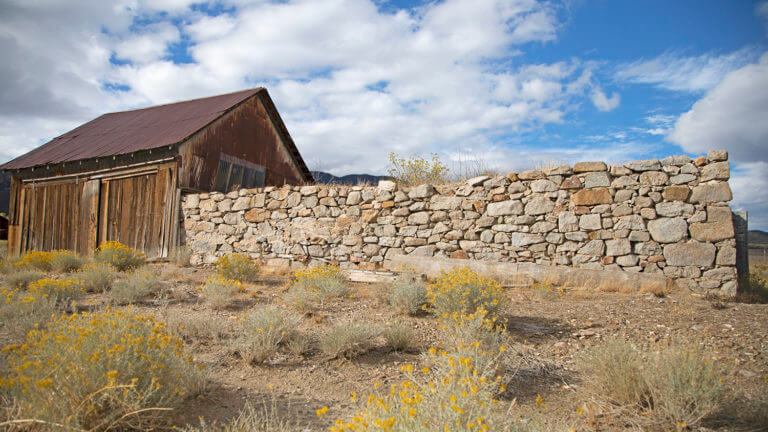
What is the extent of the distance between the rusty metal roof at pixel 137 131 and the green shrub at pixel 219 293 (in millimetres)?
5951

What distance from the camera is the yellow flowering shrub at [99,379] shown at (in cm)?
239

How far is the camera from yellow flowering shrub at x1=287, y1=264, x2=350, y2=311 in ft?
18.9

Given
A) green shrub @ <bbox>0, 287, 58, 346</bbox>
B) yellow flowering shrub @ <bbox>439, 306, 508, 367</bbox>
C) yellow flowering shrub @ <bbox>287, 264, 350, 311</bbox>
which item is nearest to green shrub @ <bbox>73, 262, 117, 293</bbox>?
green shrub @ <bbox>0, 287, 58, 346</bbox>

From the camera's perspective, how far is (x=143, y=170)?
442 inches

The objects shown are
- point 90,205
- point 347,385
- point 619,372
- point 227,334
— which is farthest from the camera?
point 90,205

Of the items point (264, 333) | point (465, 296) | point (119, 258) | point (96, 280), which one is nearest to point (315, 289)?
point (264, 333)

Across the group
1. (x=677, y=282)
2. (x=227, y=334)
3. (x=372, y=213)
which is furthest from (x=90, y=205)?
(x=677, y=282)

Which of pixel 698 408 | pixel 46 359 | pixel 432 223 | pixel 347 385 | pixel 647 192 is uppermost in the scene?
pixel 647 192

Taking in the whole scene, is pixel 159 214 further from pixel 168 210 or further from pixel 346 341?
pixel 346 341

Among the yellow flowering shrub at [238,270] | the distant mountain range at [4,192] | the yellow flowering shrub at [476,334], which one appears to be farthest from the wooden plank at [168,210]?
the distant mountain range at [4,192]

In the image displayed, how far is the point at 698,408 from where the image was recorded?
9.20 feet

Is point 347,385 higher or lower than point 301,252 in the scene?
lower

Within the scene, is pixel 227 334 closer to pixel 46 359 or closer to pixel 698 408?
pixel 46 359

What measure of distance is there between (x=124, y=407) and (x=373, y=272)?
17.6ft
